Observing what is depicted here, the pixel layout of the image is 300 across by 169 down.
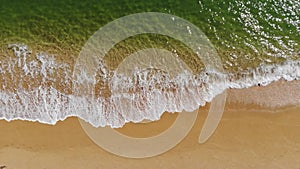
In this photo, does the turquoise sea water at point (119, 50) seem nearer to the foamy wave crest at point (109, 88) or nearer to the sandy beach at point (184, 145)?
the foamy wave crest at point (109, 88)

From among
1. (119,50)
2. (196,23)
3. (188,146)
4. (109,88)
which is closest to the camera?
(188,146)

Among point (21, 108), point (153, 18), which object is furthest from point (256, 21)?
point (21, 108)

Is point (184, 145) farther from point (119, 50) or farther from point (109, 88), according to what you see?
point (119, 50)

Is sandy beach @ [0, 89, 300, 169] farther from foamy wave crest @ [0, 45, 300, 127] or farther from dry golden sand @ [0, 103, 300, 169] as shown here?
foamy wave crest @ [0, 45, 300, 127]

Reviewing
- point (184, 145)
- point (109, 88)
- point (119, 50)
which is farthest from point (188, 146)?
point (119, 50)

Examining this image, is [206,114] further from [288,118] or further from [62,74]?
[62,74]

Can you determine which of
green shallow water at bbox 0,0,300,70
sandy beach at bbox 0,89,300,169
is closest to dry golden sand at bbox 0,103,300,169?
sandy beach at bbox 0,89,300,169
